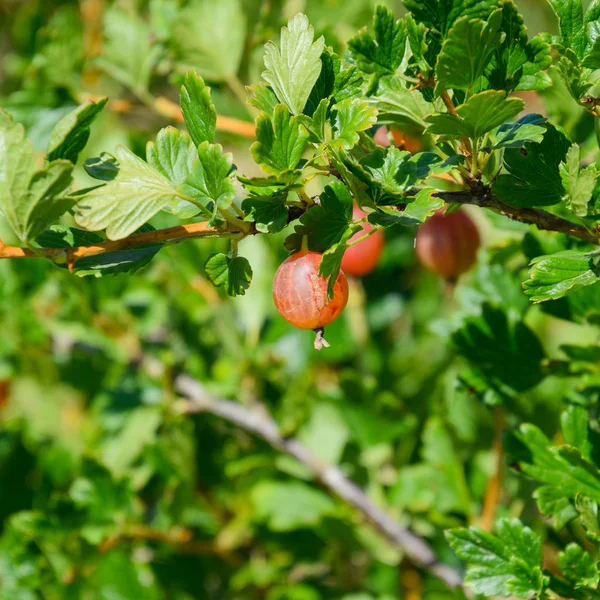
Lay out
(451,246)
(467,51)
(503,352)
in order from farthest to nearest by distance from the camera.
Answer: (451,246)
(503,352)
(467,51)

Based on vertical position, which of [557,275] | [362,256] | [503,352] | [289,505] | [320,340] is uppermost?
[557,275]

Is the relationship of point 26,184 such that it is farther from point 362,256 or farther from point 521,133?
point 362,256

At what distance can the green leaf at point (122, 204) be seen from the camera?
0.52m

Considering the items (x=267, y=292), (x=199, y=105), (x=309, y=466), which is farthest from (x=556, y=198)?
(x=267, y=292)

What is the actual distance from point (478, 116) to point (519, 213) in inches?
4.1

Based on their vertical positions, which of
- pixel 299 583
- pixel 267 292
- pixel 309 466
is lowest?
pixel 299 583

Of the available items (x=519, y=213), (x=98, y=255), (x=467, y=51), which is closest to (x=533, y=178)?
(x=519, y=213)

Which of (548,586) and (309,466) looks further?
(309,466)

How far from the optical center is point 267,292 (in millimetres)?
1383

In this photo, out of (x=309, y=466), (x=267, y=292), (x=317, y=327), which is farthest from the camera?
(x=267, y=292)

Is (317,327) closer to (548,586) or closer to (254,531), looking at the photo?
(548,586)

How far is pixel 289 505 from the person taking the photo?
1193 millimetres

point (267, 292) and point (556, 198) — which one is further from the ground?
point (556, 198)

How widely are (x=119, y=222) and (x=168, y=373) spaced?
30.9 inches
